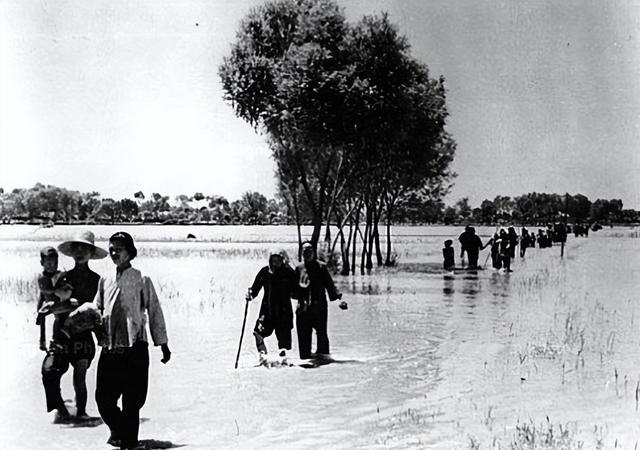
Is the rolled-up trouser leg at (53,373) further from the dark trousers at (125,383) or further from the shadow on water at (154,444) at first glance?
the shadow on water at (154,444)

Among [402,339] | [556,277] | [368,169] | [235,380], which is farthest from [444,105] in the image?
[235,380]

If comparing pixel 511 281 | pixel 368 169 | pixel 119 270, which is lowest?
pixel 511 281

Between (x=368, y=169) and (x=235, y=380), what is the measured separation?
1768 cm

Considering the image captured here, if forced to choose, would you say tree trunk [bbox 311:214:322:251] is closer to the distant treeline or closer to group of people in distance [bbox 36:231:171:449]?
the distant treeline

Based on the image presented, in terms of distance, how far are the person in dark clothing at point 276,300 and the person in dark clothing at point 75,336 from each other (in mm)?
3331

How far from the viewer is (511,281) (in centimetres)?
2595

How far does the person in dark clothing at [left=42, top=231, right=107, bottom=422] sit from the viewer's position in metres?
7.34

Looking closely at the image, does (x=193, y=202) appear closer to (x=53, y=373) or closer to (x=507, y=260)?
(x=507, y=260)

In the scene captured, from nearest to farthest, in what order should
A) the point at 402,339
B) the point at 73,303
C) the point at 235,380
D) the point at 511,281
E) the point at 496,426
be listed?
1. the point at 73,303
2. the point at 496,426
3. the point at 235,380
4. the point at 402,339
5. the point at 511,281

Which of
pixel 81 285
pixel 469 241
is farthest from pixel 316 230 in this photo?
pixel 81 285

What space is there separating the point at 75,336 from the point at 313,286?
4.25 meters

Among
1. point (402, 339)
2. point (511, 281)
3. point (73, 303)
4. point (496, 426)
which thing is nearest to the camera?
point (73, 303)

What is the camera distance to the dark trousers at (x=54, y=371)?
739 centimetres

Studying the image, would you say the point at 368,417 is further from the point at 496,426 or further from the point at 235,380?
the point at 235,380
